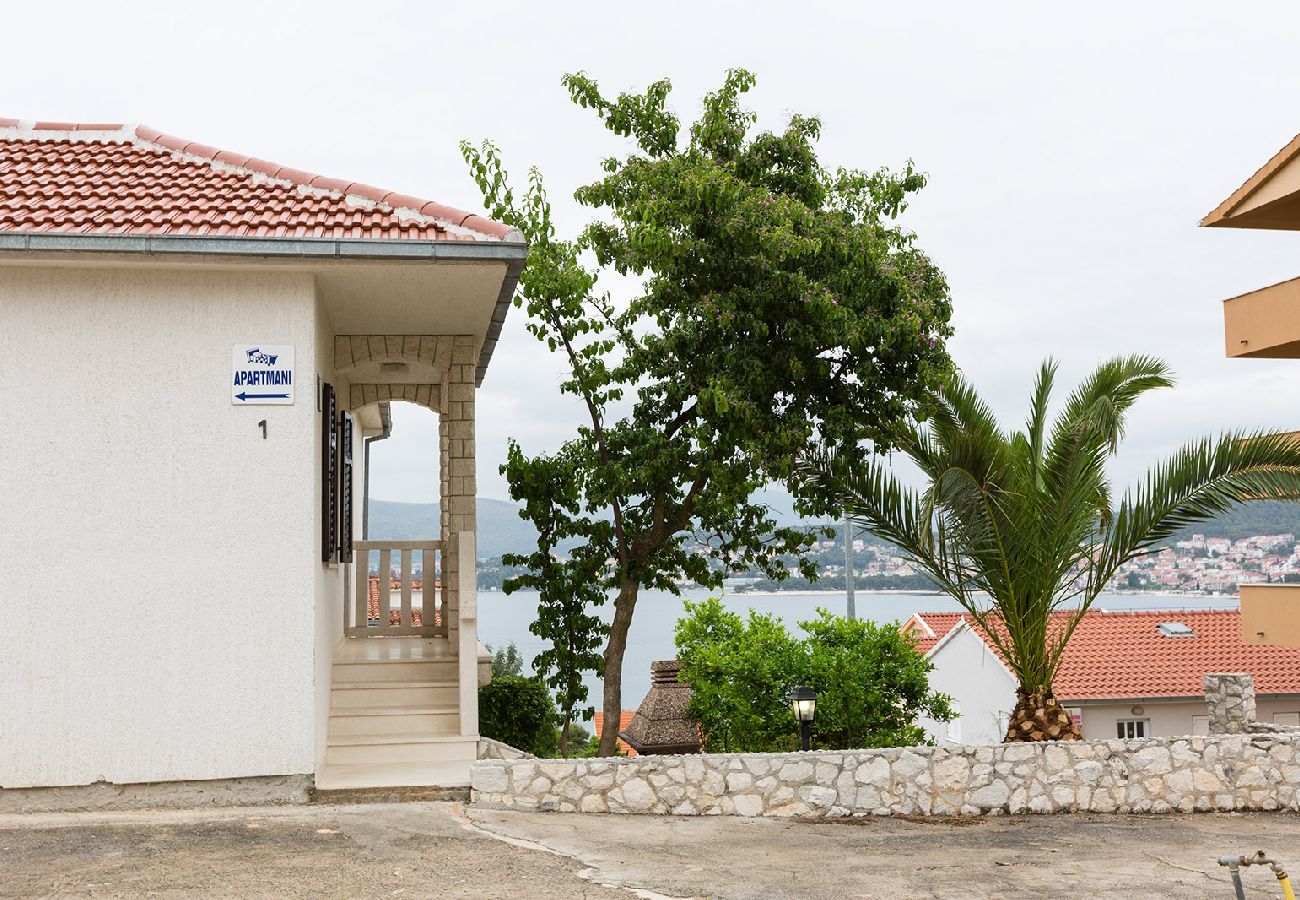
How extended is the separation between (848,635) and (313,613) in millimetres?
6307

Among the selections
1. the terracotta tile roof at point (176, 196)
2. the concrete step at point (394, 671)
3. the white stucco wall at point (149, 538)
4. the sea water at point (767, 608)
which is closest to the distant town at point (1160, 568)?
the sea water at point (767, 608)

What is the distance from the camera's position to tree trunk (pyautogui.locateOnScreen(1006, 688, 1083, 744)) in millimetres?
10984

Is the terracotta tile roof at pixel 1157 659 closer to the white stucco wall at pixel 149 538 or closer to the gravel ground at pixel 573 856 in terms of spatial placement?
the gravel ground at pixel 573 856

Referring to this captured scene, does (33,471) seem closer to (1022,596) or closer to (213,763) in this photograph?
(213,763)

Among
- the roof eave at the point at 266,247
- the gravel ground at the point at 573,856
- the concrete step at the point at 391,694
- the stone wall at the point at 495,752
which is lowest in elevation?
the gravel ground at the point at 573,856

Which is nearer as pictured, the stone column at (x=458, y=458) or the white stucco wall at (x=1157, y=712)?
the stone column at (x=458, y=458)

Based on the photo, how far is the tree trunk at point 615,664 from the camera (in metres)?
12.8

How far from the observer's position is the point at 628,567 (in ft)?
43.2

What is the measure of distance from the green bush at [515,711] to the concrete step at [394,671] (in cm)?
166

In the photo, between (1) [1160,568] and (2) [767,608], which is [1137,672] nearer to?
(1) [1160,568]

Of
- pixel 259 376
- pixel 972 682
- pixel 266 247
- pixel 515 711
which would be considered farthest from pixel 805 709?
pixel 972 682

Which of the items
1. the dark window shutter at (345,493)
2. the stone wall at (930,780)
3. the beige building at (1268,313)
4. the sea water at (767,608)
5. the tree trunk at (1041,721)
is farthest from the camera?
the beige building at (1268,313)

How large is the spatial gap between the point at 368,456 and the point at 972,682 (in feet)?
64.3

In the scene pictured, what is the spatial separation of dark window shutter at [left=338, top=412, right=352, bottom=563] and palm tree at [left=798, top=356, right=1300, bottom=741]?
15.6 ft
